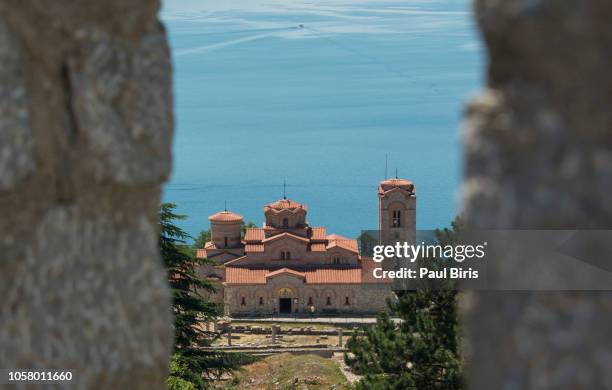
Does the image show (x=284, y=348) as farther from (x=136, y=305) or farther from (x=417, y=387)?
(x=136, y=305)

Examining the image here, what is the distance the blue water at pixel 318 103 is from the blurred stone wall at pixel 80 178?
190ft

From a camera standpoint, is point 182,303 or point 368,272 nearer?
point 182,303

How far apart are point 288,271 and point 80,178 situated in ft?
133

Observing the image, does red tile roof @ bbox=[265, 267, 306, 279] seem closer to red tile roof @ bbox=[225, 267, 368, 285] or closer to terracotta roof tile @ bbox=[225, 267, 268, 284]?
red tile roof @ bbox=[225, 267, 368, 285]

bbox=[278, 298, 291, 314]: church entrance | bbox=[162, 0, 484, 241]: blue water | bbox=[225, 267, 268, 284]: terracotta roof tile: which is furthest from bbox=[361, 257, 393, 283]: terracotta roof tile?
bbox=[162, 0, 484, 241]: blue water

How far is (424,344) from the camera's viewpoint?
12.7m

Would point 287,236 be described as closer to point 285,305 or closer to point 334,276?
point 334,276

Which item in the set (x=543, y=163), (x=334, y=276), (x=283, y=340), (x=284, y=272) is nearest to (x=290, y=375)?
(x=283, y=340)

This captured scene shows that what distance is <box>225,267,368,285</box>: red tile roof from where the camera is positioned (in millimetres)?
43562

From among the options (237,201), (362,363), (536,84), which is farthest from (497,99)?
(237,201)

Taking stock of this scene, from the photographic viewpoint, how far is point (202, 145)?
93250 millimetres

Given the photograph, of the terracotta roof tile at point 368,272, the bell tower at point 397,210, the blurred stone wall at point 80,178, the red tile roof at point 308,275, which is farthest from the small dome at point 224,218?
the blurred stone wall at point 80,178

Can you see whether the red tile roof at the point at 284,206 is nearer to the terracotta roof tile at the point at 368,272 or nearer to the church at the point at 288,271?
the church at the point at 288,271

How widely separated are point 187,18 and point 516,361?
93216mm
